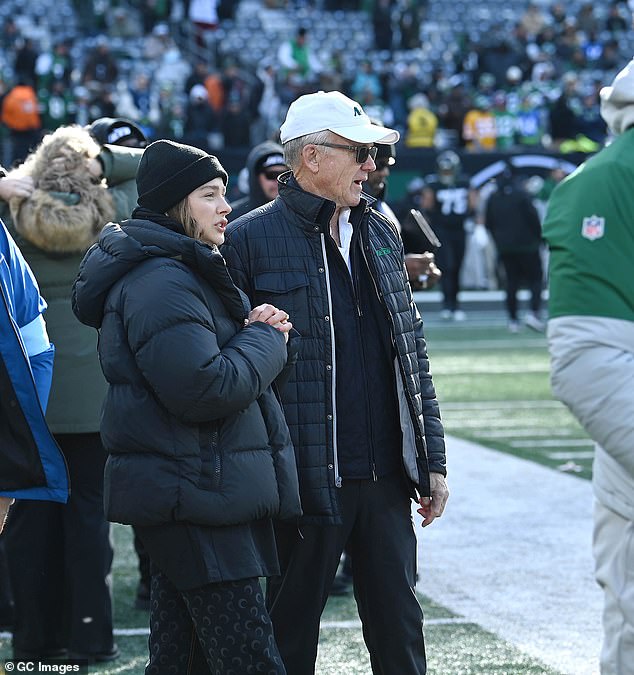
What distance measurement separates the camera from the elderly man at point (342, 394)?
4047 millimetres

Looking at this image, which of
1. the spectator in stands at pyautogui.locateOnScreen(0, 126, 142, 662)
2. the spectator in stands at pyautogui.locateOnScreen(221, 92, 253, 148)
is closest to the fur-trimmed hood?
the spectator in stands at pyautogui.locateOnScreen(0, 126, 142, 662)

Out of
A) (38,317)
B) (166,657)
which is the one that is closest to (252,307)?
(38,317)

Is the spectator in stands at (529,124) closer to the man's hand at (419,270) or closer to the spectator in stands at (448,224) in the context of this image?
the spectator in stands at (448,224)

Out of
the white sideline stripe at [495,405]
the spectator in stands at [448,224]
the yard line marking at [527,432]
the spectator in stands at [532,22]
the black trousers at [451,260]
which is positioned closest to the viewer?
the yard line marking at [527,432]

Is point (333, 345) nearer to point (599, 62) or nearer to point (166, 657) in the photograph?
point (166, 657)

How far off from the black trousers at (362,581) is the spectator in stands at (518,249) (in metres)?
15.4

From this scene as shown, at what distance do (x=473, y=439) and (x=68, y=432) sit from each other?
585 cm

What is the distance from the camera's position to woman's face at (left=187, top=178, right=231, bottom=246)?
12.3 feet

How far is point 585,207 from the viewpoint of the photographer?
2932 millimetres

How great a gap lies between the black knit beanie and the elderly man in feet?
1.51

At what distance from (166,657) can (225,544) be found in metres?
0.39

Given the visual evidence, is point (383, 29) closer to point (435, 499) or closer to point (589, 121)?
point (589, 121)

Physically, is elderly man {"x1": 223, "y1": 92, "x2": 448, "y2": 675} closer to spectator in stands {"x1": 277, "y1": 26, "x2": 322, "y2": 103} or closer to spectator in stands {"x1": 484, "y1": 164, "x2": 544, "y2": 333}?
spectator in stands {"x1": 484, "y1": 164, "x2": 544, "y2": 333}

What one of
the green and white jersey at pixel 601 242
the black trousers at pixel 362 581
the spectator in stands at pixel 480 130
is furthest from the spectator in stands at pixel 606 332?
the spectator in stands at pixel 480 130
